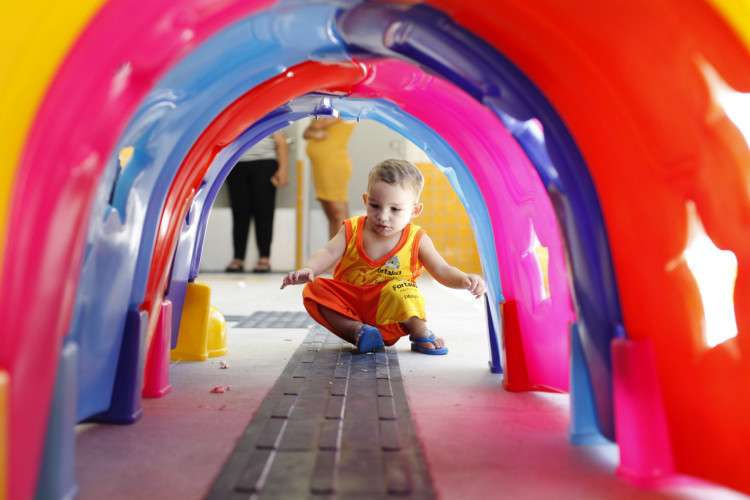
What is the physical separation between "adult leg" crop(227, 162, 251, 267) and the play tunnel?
3.51 meters

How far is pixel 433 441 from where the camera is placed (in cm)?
92

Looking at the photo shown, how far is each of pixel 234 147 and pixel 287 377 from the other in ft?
1.85

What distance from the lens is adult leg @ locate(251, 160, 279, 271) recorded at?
15.2 ft

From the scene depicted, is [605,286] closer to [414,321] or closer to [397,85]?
[397,85]

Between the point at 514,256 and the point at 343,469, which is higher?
the point at 514,256

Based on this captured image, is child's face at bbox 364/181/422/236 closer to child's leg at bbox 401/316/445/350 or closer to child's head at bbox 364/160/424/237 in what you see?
child's head at bbox 364/160/424/237

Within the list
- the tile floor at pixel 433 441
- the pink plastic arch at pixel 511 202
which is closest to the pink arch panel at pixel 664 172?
the tile floor at pixel 433 441

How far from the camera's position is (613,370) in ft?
2.66

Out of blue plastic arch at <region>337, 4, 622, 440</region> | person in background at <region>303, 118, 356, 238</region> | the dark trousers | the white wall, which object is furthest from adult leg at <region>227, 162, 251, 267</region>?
blue plastic arch at <region>337, 4, 622, 440</region>

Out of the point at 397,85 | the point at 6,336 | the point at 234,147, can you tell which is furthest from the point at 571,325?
the point at 234,147

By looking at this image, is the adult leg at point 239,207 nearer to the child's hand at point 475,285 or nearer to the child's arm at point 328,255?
the child's arm at point 328,255

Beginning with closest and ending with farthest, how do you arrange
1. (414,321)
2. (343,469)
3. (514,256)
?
1. (343,469)
2. (514,256)
3. (414,321)

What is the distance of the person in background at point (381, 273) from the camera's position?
67.4 inches

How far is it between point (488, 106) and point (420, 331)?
847mm
